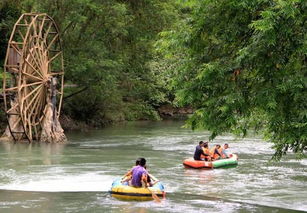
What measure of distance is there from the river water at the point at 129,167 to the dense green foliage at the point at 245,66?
3.30 m

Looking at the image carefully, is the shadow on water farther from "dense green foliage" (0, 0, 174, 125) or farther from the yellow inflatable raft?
"dense green foliage" (0, 0, 174, 125)

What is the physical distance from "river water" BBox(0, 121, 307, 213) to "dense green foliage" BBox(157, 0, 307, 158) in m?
3.30

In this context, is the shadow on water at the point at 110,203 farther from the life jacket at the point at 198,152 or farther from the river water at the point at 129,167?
the life jacket at the point at 198,152

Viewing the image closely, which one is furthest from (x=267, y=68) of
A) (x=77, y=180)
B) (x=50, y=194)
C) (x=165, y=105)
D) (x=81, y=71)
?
(x=165, y=105)

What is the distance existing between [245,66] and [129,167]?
1048 cm

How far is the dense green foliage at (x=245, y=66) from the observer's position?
10227mm

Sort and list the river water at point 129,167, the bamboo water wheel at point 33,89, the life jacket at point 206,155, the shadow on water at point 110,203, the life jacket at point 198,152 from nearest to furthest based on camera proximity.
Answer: the shadow on water at point 110,203
the river water at point 129,167
the life jacket at point 198,152
the life jacket at point 206,155
the bamboo water wheel at point 33,89

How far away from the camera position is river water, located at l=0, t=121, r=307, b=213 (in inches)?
563

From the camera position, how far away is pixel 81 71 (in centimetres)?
3262

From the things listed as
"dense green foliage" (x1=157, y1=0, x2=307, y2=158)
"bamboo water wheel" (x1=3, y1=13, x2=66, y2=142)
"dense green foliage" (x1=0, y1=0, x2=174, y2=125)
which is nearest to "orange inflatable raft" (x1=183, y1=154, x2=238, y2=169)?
"dense green foliage" (x1=157, y1=0, x2=307, y2=158)

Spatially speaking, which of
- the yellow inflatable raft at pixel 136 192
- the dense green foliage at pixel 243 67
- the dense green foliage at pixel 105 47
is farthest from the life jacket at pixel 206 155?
the dense green foliage at pixel 105 47

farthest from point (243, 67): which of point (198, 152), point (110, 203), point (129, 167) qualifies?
point (129, 167)

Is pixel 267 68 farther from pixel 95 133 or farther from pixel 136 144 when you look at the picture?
pixel 95 133

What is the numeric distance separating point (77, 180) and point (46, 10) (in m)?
17.3
